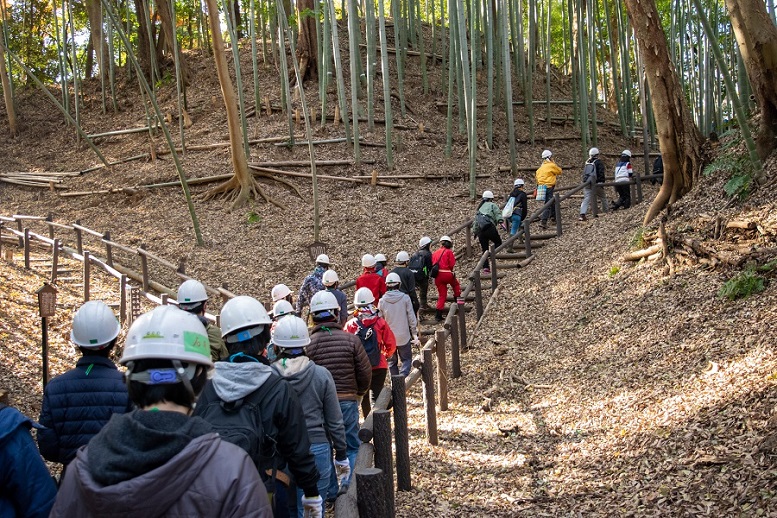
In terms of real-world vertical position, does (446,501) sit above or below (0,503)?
below

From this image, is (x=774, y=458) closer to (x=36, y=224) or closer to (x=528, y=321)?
(x=528, y=321)

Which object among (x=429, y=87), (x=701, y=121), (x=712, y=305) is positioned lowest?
(x=712, y=305)

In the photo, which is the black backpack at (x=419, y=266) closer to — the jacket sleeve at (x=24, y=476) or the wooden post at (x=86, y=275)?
the wooden post at (x=86, y=275)

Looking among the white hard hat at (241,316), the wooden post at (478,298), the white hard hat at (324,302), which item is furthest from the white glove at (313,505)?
the wooden post at (478,298)

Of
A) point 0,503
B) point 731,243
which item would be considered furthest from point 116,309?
point 0,503

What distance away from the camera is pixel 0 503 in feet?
7.15

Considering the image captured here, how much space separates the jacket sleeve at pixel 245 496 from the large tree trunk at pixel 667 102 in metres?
9.57

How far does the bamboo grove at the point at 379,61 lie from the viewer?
1842 cm

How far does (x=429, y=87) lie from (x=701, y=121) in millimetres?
8873

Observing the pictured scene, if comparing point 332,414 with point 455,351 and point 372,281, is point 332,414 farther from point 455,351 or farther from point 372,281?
point 372,281

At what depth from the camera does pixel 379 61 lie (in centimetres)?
2666

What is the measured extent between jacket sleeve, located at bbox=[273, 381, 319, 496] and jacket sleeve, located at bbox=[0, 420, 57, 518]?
799 millimetres

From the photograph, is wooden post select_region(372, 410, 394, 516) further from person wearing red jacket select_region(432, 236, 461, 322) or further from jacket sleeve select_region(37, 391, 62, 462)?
person wearing red jacket select_region(432, 236, 461, 322)

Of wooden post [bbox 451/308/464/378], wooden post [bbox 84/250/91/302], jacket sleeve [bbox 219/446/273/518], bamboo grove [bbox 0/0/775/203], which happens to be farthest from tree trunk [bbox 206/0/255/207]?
jacket sleeve [bbox 219/446/273/518]
